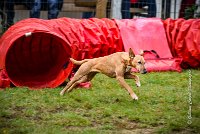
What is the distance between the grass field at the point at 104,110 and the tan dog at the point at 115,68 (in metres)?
0.23

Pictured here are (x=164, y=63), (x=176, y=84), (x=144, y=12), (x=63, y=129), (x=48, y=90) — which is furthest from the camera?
(x=144, y=12)

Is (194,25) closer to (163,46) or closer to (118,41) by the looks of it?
(163,46)

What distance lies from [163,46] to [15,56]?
117 inches

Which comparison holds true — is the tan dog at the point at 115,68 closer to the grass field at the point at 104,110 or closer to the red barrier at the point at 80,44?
the grass field at the point at 104,110

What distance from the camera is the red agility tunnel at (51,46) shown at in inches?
344

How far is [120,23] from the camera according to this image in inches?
421

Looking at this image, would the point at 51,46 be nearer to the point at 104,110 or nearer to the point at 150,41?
the point at 150,41

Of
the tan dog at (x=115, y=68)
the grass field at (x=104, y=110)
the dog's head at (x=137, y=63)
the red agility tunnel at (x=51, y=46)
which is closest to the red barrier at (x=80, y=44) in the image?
the red agility tunnel at (x=51, y=46)

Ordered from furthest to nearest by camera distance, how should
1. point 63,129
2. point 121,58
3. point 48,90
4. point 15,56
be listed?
point 15,56, point 48,90, point 121,58, point 63,129

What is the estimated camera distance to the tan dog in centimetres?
751

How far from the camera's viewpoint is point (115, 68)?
771 centimetres

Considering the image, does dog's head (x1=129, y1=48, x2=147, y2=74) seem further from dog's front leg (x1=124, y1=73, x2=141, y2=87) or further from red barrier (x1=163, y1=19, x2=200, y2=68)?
red barrier (x1=163, y1=19, x2=200, y2=68)

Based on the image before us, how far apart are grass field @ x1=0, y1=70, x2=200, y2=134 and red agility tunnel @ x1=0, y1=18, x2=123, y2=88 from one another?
2.33 feet

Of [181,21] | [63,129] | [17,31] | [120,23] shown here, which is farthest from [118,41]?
[63,129]
